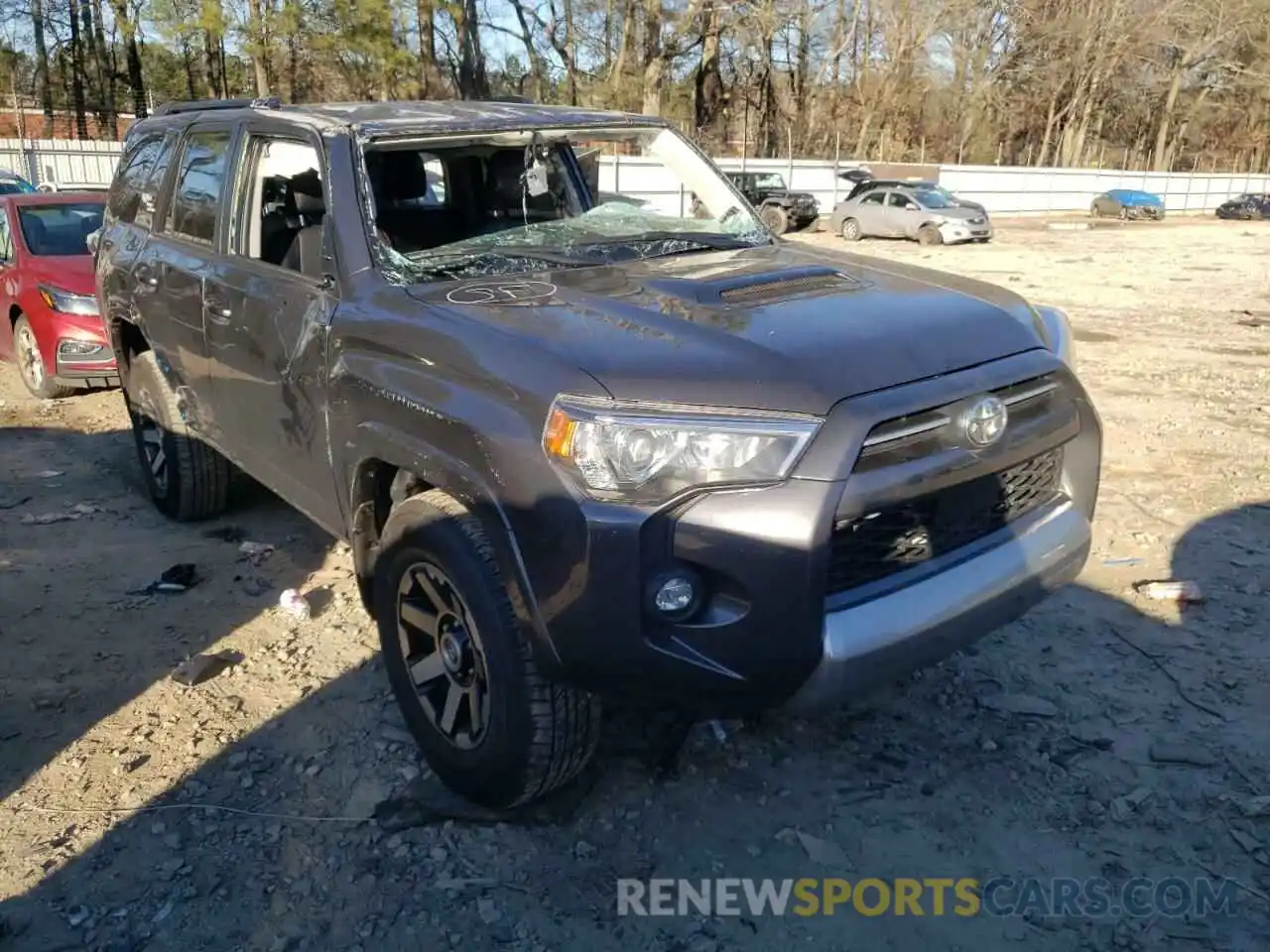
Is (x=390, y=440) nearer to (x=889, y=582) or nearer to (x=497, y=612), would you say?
(x=497, y=612)

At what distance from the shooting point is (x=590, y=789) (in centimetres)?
323

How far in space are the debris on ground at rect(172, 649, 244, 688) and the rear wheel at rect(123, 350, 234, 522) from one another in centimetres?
146

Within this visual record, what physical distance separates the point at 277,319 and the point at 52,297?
532cm

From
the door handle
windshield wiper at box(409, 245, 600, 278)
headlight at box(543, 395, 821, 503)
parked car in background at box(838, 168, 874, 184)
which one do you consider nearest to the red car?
the door handle

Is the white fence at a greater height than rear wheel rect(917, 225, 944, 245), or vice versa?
the white fence

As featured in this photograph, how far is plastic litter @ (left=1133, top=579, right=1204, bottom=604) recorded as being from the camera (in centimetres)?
450

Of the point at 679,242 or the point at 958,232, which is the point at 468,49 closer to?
the point at 958,232

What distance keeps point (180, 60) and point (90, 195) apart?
3791 cm

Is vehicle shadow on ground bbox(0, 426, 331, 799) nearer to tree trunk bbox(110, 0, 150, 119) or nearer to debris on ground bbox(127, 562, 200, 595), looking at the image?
debris on ground bbox(127, 562, 200, 595)

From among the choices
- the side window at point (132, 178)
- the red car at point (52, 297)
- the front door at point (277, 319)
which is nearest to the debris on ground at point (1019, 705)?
the front door at point (277, 319)

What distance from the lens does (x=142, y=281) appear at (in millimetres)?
5055

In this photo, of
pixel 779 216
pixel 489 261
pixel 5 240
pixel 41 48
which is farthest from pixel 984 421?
pixel 41 48

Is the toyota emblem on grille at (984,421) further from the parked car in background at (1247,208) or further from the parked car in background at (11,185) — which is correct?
the parked car in background at (1247,208)

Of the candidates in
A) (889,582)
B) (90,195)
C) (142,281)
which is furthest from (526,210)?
(90,195)
